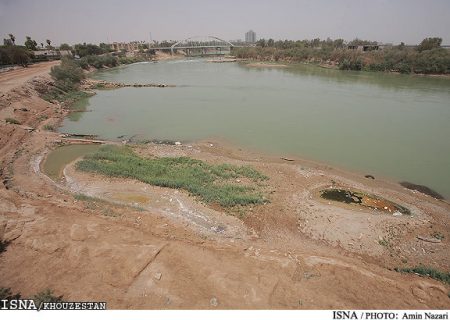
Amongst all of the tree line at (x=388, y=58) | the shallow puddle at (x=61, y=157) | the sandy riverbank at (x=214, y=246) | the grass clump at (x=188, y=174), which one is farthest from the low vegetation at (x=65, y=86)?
the tree line at (x=388, y=58)

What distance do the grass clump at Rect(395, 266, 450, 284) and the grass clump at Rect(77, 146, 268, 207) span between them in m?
4.95

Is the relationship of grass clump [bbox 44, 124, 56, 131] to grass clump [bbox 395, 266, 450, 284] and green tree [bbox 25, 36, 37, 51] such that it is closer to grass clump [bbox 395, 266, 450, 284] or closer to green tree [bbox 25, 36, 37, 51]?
grass clump [bbox 395, 266, 450, 284]

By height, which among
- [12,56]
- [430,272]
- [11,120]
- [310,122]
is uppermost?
[12,56]

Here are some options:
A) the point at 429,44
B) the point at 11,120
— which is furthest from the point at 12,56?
the point at 429,44

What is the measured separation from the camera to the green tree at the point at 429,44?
63531 millimetres

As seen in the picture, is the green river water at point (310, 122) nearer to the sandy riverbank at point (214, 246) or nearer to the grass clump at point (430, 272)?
the sandy riverbank at point (214, 246)

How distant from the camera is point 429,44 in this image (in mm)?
63812

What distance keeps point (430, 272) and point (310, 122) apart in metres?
16.3

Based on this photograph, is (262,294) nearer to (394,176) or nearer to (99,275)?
(99,275)

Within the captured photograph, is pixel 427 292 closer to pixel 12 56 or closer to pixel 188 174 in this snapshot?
pixel 188 174

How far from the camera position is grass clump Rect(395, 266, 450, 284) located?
7.06 meters

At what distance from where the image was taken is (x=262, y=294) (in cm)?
618

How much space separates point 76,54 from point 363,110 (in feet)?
242

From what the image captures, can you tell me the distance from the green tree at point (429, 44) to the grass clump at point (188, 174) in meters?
72.0
